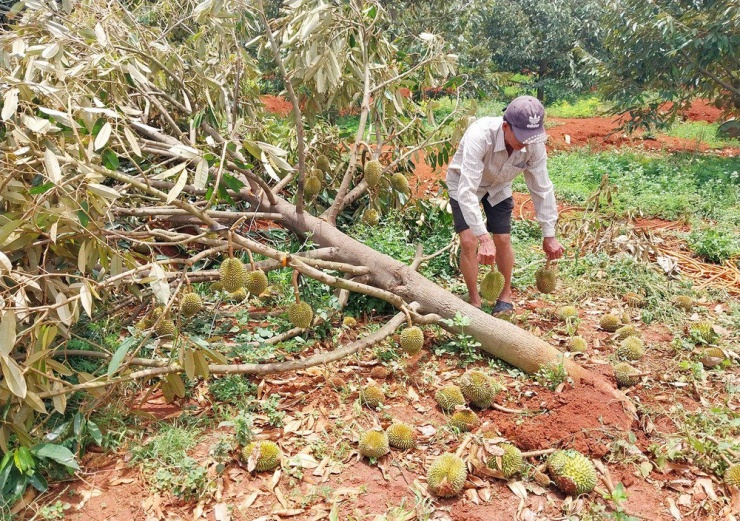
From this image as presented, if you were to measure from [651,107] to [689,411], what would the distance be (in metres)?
8.63

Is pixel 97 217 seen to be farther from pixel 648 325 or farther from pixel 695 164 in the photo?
pixel 695 164

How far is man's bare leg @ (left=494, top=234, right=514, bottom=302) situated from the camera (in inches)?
148

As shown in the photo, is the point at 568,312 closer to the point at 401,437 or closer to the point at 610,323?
the point at 610,323

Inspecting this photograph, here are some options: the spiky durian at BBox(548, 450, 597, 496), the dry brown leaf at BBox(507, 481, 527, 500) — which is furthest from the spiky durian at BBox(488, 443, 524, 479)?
the spiky durian at BBox(548, 450, 597, 496)

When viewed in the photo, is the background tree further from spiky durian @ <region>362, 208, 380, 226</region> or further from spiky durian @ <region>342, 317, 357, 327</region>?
spiky durian @ <region>342, 317, 357, 327</region>

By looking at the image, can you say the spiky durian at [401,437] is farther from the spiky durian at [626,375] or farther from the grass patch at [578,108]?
the grass patch at [578,108]

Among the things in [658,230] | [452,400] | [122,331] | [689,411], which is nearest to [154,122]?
[122,331]

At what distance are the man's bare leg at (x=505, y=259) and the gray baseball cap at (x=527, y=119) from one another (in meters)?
0.83

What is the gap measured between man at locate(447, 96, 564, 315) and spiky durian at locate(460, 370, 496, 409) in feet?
2.47

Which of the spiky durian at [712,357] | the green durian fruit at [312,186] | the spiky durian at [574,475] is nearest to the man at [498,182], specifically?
the spiky durian at [712,357]

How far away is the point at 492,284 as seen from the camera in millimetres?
3547

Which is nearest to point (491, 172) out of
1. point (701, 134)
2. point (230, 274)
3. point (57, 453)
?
point (230, 274)

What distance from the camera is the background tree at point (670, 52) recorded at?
831 centimetres

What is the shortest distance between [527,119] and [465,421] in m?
1.68
